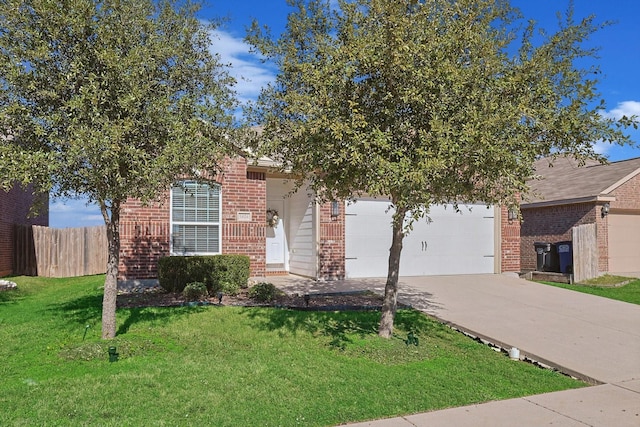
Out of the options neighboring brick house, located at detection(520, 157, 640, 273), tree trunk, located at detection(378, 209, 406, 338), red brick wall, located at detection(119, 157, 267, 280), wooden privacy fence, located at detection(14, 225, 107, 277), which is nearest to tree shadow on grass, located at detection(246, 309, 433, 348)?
tree trunk, located at detection(378, 209, 406, 338)

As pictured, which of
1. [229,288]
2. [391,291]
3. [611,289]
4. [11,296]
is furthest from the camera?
[611,289]

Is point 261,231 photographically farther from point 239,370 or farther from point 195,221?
point 239,370

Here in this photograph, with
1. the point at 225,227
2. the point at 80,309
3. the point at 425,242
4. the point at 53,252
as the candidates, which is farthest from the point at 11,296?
the point at 425,242

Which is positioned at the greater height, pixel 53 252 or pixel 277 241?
pixel 277 241

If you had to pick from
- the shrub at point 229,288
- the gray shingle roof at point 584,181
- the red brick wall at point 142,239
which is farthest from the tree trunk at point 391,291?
the gray shingle roof at point 584,181

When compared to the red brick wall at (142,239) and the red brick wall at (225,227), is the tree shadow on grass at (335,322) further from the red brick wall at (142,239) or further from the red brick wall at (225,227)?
the red brick wall at (142,239)

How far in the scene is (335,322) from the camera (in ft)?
28.5

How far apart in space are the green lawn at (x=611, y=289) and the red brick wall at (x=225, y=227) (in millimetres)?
8179

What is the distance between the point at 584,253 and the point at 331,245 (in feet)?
24.8

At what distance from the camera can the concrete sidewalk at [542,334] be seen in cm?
513

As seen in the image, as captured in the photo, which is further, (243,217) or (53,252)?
(53,252)

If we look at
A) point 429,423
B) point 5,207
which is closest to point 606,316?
point 429,423

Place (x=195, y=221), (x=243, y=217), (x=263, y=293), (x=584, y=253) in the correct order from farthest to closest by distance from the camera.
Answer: (x=584, y=253) < (x=243, y=217) < (x=195, y=221) < (x=263, y=293)

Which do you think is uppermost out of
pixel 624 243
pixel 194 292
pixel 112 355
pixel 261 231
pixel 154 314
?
pixel 261 231
